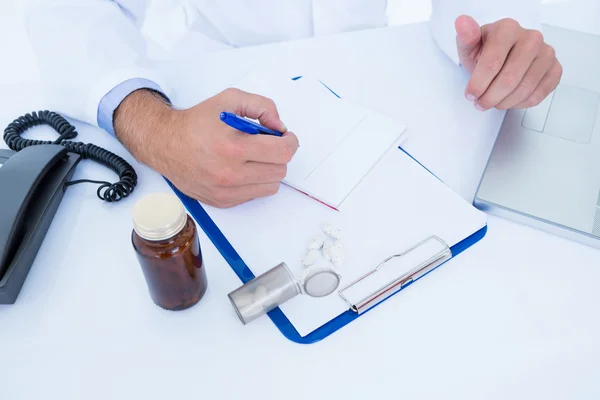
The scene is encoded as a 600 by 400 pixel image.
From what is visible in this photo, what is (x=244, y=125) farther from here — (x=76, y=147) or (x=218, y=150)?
(x=76, y=147)

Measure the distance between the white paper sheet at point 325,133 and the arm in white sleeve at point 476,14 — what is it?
28 cm

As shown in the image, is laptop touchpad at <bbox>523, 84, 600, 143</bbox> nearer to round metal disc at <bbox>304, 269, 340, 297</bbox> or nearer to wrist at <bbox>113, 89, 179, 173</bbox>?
round metal disc at <bbox>304, 269, 340, 297</bbox>

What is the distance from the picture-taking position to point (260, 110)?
0.71m

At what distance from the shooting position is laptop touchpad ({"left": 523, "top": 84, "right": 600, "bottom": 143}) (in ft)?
2.73

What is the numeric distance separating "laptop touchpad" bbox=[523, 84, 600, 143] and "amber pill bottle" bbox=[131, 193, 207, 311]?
621 millimetres

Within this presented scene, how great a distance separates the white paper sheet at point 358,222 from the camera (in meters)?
0.66

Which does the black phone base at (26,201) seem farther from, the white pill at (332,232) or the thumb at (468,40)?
the thumb at (468,40)

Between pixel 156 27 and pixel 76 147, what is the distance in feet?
1.92

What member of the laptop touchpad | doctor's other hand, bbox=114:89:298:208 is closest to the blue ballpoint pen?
doctor's other hand, bbox=114:89:298:208

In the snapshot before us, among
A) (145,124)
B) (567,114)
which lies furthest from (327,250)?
(567,114)

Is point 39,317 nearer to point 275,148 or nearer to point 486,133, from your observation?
point 275,148

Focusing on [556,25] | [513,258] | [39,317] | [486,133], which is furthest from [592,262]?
[39,317]

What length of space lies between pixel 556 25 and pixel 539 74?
327mm

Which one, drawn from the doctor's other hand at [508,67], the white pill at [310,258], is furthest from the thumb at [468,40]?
the white pill at [310,258]
